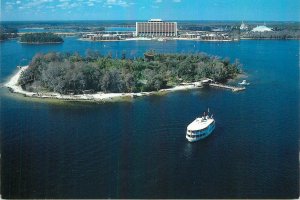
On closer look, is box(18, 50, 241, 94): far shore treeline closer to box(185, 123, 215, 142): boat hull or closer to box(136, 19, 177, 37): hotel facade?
box(185, 123, 215, 142): boat hull

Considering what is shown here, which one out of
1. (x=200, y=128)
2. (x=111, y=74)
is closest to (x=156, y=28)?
(x=111, y=74)

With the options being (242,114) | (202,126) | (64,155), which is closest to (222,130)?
(202,126)

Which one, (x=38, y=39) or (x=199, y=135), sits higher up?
(x=38, y=39)

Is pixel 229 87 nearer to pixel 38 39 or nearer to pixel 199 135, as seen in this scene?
pixel 199 135

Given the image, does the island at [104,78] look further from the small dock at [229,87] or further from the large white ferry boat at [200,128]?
the large white ferry boat at [200,128]

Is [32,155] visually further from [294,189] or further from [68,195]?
[294,189]

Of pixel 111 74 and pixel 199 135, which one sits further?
pixel 111 74

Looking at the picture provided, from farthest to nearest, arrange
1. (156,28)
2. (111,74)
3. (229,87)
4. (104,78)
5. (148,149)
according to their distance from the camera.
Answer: (156,28)
(229,87)
(111,74)
(104,78)
(148,149)

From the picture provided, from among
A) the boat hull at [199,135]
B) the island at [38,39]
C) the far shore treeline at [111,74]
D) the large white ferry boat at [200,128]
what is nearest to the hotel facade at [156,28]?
the island at [38,39]
